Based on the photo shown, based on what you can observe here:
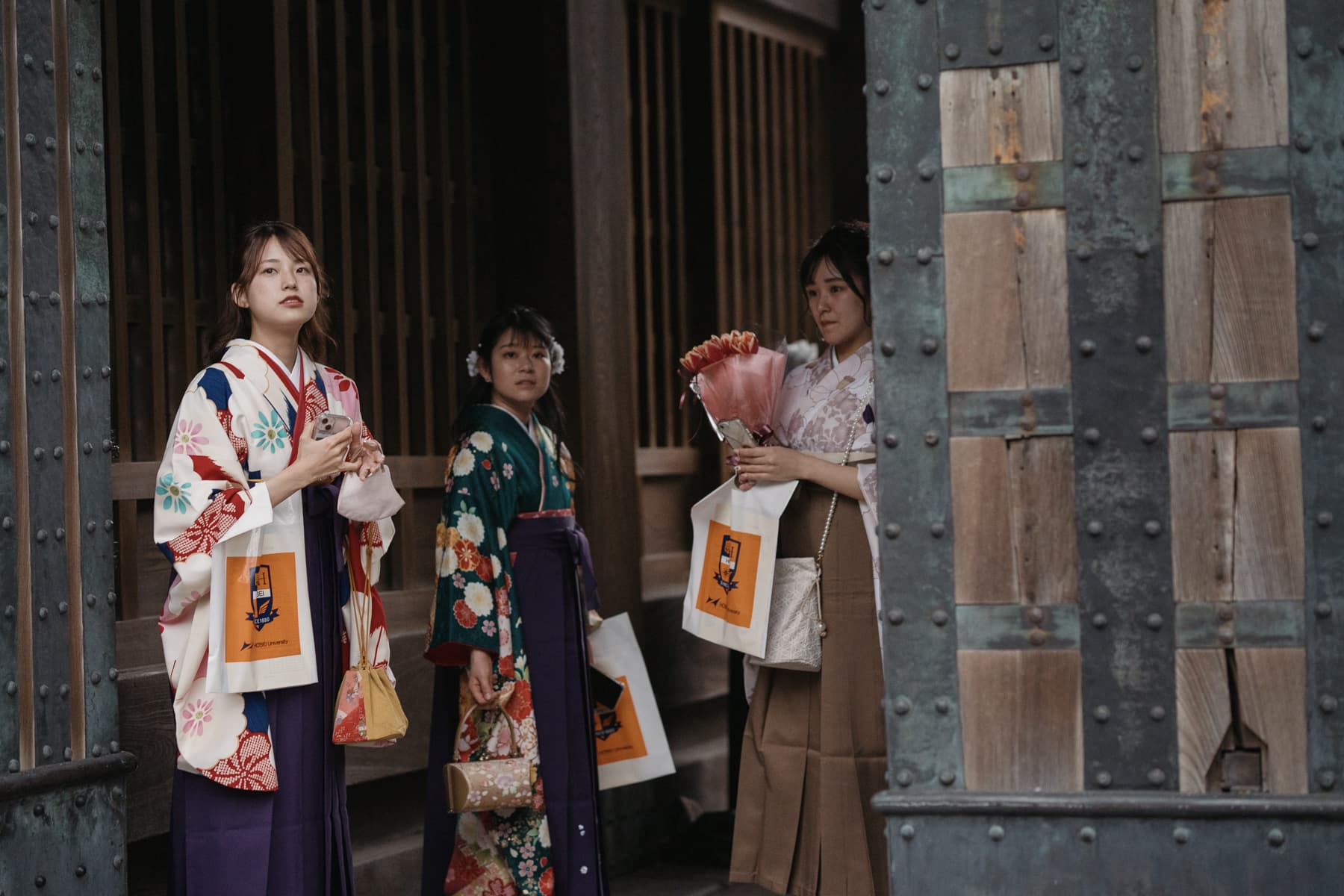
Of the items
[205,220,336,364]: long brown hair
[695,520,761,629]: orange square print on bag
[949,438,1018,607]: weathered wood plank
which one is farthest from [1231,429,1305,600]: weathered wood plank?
[205,220,336,364]: long brown hair

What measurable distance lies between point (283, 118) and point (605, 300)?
5.02 ft

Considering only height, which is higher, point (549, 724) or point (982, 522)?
point (982, 522)

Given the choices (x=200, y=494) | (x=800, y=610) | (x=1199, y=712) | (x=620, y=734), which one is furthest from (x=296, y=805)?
(x=1199, y=712)

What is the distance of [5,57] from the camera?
3172mm

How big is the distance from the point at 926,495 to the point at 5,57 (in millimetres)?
2132

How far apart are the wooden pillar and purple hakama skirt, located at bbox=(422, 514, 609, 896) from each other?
103 centimetres

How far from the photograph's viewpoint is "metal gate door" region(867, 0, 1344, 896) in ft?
8.52

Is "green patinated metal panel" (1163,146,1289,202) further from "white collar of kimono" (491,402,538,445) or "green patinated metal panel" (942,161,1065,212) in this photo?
"white collar of kimono" (491,402,538,445)

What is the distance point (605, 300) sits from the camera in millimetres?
5836

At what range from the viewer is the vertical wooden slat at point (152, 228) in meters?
4.32

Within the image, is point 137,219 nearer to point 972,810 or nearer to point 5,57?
point 5,57

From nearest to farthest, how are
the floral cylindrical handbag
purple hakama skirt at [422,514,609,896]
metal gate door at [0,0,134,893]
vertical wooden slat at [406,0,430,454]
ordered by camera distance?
metal gate door at [0,0,134,893] → the floral cylindrical handbag → purple hakama skirt at [422,514,609,896] → vertical wooden slat at [406,0,430,454]

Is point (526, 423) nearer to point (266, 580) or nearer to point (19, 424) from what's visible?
point (266, 580)

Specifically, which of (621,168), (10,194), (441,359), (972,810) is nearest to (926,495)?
(972,810)
